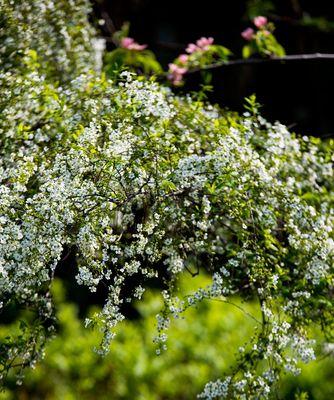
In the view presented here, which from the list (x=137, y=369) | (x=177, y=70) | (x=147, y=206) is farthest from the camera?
(x=137, y=369)

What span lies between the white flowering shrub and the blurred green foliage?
1.68 m

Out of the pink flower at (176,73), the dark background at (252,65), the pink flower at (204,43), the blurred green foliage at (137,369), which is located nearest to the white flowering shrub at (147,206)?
the pink flower at (176,73)

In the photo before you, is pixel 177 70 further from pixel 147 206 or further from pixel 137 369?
pixel 137 369

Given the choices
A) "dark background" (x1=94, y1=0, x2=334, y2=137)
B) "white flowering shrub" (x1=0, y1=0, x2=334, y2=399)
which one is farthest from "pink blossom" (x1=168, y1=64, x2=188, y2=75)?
"dark background" (x1=94, y1=0, x2=334, y2=137)

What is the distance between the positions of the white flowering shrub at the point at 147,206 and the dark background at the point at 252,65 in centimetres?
489

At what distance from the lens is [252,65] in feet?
26.8

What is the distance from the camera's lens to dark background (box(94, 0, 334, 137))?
8.14m

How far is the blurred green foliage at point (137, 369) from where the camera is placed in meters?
4.73

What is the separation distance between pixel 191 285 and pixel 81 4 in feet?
10.4

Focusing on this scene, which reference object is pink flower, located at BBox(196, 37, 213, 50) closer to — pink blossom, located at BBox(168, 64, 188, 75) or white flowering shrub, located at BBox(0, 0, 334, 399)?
pink blossom, located at BBox(168, 64, 188, 75)

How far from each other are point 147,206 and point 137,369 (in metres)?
2.47

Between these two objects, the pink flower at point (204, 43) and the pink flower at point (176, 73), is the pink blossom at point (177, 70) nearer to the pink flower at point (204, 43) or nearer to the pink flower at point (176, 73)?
the pink flower at point (176, 73)

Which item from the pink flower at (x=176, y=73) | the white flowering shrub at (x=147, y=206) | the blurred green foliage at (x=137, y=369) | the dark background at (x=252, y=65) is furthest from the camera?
the dark background at (x=252, y=65)

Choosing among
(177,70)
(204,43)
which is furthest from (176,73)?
(204,43)
